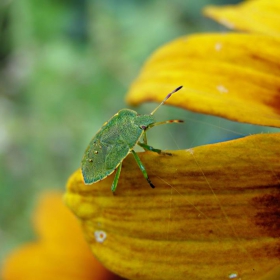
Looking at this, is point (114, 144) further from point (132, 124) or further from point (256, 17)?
point (256, 17)

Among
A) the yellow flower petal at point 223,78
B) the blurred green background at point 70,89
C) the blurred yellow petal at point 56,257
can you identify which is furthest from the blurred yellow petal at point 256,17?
the blurred green background at point 70,89

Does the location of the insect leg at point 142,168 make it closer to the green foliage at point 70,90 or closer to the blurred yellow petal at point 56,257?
the blurred yellow petal at point 56,257

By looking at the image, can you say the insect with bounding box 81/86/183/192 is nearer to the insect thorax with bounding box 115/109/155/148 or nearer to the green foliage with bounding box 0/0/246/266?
the insect thorax with bounding box 115/109/155/148

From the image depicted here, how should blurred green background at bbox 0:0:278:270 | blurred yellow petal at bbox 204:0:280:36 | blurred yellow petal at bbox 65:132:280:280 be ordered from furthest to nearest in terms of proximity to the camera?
1. blurred green background at bbox 0:0:278:270
2. blurred yellow petal at bbox 204:0:280:36
3. blurred yellow petal at bbox 65:132:280:280

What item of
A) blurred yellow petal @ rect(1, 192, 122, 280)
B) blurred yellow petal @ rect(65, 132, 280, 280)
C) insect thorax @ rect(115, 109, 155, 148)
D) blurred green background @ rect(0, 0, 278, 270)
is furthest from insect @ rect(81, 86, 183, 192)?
blurred green background @ rect(0, 0, 278, 270)

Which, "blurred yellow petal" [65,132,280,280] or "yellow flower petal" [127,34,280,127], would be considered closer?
"blurred yellow petal" [65,132,280,280]

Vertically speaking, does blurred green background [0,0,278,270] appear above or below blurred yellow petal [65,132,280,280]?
below

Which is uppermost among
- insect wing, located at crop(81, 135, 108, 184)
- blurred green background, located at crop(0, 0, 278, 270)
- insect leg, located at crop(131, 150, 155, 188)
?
insect leg, located at crop(131, 150, 155, 188)

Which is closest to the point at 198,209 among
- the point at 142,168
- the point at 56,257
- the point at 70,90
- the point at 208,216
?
the point at 208,216
